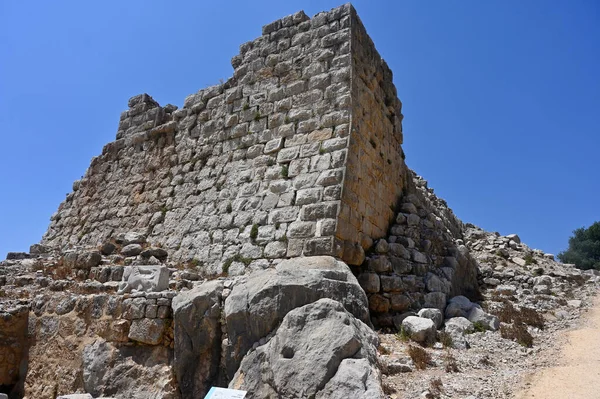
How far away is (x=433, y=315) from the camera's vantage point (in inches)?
234

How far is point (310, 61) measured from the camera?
740 cm

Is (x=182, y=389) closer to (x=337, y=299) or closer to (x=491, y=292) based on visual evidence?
(x=337, y=299)

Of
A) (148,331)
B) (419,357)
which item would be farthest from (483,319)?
(148,331)

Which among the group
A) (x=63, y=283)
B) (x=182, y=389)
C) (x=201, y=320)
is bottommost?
(x=182, y=389)

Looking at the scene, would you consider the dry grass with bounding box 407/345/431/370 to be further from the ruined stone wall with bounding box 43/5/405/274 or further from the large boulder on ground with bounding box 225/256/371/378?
the ruined stone wall with bounding box 43/5/405/274

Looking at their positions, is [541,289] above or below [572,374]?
above

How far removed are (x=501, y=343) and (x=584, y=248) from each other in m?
25.7

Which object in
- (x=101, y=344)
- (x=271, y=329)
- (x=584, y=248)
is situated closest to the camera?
(x=271, y=329)

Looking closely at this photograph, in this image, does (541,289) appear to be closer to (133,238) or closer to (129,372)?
(129,372)

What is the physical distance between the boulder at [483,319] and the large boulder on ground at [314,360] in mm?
2414

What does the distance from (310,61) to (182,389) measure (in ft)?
17.6

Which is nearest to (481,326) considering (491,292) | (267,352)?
(491,292)

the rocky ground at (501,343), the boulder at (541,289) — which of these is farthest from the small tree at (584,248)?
the boulder at (541,289)

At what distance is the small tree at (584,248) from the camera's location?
83.3ft
